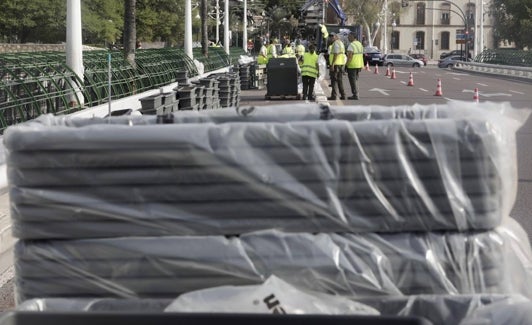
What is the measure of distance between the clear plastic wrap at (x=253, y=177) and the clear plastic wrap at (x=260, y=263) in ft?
0.20

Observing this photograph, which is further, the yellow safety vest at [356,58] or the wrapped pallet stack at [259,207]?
the yellow safety vest at [356,58]

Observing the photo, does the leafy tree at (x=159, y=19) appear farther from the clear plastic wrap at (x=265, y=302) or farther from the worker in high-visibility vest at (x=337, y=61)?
the clear plastic wrap at (x=265, y=302)

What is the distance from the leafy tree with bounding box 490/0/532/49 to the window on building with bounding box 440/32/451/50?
21.3 m

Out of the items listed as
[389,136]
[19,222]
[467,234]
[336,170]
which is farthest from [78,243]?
[467,234]

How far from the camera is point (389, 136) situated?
12.6 feet

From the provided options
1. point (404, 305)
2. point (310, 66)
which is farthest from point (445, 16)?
point (404, 305)

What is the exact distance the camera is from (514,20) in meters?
88.3

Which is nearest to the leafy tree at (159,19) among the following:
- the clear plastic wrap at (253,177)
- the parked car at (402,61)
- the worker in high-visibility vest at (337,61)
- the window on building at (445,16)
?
the parked car at (402,61)

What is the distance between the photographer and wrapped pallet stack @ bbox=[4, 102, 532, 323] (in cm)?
384

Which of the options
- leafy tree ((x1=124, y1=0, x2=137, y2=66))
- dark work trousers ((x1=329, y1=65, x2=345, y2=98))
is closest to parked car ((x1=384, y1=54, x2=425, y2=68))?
leafy tree ((x1=124, y1=0, x2=137, y2=66))

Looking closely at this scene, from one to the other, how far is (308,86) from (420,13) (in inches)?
3761

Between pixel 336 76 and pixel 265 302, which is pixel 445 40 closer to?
pixel 336 76

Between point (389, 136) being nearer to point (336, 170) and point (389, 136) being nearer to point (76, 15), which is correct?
point (336, 170)

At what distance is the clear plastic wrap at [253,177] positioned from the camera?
151 inches
